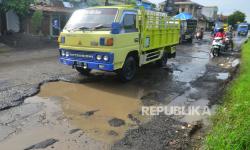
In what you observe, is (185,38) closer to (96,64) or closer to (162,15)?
(162,15)

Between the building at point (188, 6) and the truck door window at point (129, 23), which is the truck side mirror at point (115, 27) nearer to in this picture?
the truck door window at point (129, 23)

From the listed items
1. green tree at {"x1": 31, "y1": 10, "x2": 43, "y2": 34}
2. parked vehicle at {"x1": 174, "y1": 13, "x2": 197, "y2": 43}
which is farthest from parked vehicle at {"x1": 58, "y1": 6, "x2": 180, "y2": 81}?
parked vehicle at {"x1": 174, "y1": 13, "x2": 197, "y2": 43}

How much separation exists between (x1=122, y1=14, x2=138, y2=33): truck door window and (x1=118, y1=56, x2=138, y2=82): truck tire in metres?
0.83

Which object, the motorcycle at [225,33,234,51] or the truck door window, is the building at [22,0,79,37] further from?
the truck door window

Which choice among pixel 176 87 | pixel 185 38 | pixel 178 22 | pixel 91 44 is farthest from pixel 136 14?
pixel 185 38

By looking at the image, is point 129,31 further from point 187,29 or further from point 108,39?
point 187,29

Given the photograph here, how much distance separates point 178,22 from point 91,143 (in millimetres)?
8829

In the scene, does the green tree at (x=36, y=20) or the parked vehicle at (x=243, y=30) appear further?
the parked vehicle at (x=243, y=30)

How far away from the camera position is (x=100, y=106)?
586 cm

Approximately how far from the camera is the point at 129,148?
4016 mm

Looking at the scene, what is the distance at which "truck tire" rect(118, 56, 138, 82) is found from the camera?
7.69 metres

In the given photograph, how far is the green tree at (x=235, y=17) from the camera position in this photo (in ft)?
273

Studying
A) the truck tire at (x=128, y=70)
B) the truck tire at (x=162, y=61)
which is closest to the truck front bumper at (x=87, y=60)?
the truck tire at (x=128, y=70)

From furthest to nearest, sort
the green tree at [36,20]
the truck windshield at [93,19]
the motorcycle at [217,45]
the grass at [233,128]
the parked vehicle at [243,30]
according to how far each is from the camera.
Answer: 1. the parked vehicle at [243,30]
2. the green tree at [36,20]
3. the motorcycle at [217,45]
4. the truck windshield at [93,19]
5. the grass at [233,128]
